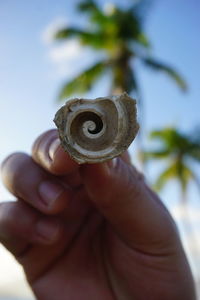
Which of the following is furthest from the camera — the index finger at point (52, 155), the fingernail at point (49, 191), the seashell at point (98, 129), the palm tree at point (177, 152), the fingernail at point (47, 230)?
the palm tree at point (177, 152)

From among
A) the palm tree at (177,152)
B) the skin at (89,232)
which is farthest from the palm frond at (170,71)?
the skin at (89,232)

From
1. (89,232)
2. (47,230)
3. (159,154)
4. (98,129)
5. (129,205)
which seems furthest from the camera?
(159,154)

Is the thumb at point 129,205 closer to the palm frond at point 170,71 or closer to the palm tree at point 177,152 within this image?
the palm frond at point 170,71

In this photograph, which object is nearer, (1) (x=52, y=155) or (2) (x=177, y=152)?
(1) (x=52, y=155)

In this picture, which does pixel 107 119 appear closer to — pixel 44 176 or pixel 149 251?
pixel 44 176

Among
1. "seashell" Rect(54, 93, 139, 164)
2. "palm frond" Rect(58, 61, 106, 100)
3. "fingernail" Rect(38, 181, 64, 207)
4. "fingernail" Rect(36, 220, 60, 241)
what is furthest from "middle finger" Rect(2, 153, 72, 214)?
"palm frond" Rect(58, 61, 106, 100)

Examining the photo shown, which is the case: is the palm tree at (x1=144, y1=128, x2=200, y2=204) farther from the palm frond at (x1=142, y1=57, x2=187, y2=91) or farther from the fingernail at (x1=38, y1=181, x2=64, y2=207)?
the fingernail at (x1=38, y1=181, x2=64, y2=207)

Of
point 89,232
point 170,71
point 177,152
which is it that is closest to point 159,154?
point 177,152

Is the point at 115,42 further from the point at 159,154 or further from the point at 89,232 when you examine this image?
the point at 89,232
